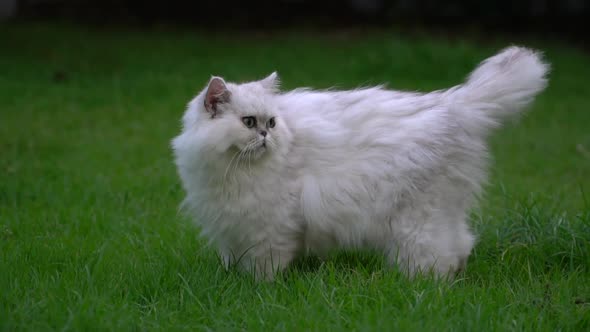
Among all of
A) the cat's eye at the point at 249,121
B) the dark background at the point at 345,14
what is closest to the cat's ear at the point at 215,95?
the cat's eye at the point at 249,121

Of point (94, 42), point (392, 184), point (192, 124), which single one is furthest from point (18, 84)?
point (392, 184)

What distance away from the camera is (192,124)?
360cm

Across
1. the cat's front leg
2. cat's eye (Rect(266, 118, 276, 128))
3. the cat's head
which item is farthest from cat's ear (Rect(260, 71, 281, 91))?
the cat's front leg

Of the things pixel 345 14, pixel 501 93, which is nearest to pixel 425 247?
pixel 501 93

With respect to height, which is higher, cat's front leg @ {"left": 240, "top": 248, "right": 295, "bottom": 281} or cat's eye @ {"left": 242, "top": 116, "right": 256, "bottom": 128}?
cat's eye @ {"left": 242, "top": 116, "right": 256, "bottom": 128}

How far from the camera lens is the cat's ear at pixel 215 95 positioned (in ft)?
11.4

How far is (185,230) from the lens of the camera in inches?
175

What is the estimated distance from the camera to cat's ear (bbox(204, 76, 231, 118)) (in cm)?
347

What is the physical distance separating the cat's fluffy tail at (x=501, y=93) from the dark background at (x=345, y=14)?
11150mm

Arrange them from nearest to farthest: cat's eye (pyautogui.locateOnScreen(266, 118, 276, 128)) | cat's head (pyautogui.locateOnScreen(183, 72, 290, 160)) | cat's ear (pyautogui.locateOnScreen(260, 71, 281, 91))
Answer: cat's head (pyautogui.locateOnScreen(183, 72, 290, 160)), cat's eye (pyautogui.locateOnScreen(266, 118, 276, 128)), cat's ear (pyautogui.locateOnScreen(260, 71, 281, 91))

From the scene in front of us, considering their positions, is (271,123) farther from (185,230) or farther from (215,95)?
(185,230)

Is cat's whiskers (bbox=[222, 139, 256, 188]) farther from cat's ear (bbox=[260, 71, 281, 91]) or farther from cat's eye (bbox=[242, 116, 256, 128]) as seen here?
cat's ear (bbox=[260, 71, 281, 91])

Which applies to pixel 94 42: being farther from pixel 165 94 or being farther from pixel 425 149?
pixel 425 149

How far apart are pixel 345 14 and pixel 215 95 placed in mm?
12285
